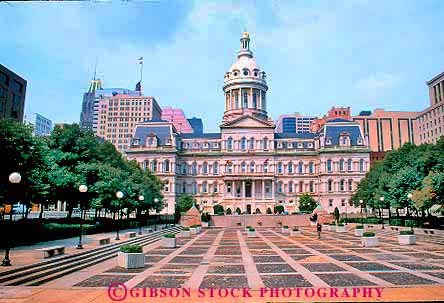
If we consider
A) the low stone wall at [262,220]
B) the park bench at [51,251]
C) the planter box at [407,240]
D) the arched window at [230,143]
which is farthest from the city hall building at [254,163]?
the park bench at [51,251]

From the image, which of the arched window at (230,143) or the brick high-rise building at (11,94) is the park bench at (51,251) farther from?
the arched window at (230,143)

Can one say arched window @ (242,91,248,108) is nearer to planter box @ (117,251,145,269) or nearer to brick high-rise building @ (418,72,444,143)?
brick high-rise building @ (418,72,444,143)

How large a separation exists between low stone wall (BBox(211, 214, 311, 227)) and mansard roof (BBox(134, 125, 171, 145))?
3524 cm

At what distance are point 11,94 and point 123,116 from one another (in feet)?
328

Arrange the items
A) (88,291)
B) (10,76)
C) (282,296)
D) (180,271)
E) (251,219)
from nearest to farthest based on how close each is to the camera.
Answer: (282,296)
(88,291)
(180,271)
(251,219)
(10,76)

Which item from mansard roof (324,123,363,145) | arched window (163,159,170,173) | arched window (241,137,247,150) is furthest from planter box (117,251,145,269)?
mansard roof (324,123,363,145)

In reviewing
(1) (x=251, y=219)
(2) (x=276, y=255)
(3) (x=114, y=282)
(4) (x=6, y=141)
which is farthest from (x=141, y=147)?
(3) (x=114, y=282)

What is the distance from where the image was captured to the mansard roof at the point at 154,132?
309 ft

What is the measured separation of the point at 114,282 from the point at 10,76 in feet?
225

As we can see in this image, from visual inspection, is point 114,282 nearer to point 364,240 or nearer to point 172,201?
point 364,240

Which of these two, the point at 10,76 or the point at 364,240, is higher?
the point at 10,76

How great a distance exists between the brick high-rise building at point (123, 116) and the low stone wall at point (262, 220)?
367 feet

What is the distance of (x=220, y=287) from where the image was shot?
13.8 meters

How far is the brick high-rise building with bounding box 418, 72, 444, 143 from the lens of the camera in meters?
110
